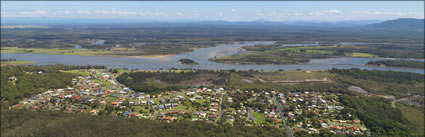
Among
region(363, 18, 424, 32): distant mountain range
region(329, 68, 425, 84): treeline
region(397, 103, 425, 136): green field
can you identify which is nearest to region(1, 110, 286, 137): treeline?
region(397, 103, 425, 136): green field

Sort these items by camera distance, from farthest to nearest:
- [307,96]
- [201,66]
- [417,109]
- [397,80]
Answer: [201,66]
[397,80]
[307,96]
[417,109]

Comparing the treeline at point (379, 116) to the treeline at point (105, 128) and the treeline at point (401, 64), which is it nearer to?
the treeline at point (105, 128)

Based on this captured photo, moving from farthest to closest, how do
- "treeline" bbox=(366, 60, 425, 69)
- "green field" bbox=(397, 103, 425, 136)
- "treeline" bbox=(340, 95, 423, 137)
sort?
"treeline" bbox=(366, 60, 425, 69) < "green field" bbox=(397, 103, 425, 136) < "treeline" bbox=(340, 95, 423, 137)

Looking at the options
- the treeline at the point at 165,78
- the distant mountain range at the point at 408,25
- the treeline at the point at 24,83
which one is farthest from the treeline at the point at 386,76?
the treeline at the point at 24,83

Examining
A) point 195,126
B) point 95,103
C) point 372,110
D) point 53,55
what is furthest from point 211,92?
point 53,55

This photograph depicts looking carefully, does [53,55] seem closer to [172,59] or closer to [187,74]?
[172,59]

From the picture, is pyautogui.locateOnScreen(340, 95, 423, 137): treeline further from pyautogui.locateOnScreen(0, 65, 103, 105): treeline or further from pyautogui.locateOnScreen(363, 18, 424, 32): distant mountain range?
pyautogui.locateOnScreen(363, 18, 424, 32): distant mountain range

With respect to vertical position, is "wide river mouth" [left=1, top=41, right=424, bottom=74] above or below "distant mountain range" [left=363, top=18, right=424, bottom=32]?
below
